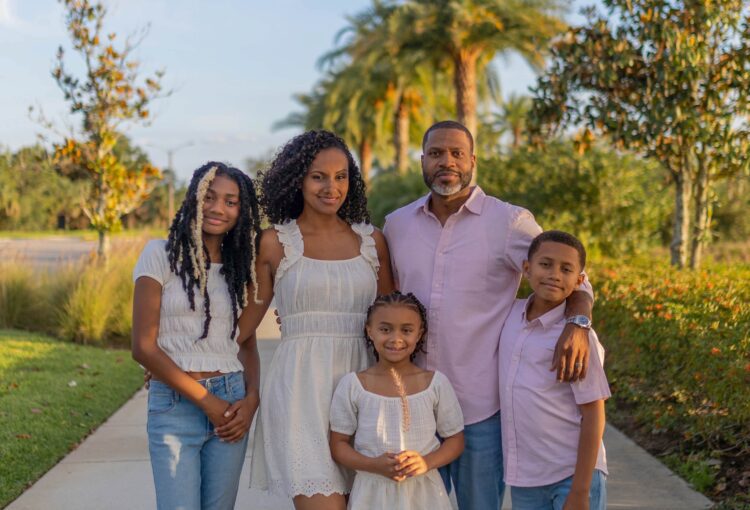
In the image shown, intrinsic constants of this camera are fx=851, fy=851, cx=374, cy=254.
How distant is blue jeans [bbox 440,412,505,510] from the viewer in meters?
3.25

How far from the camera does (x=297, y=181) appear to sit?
3.39m

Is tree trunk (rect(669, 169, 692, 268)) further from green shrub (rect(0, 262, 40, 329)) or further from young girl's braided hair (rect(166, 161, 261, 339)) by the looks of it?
green shrub (rect(0, 262, 40, 329))

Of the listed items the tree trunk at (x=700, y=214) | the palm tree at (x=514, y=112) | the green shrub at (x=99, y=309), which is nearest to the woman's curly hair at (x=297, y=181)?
the tree trunk at (x=700, y=214)

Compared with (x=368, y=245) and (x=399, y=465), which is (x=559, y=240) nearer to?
(x=368, y=245)

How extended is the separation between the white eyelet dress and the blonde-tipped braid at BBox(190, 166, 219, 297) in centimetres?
30

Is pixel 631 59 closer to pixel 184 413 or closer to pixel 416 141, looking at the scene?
pixel 184 413

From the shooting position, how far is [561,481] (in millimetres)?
2951

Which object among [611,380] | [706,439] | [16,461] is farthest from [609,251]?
[16,461]

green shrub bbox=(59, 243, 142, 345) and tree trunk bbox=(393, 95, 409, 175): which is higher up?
tree trunk bbox=(393, 95, 409, 175)

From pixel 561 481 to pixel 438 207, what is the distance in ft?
3.78

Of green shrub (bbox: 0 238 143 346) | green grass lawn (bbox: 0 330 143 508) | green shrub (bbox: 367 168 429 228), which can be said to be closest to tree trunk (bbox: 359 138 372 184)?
green shrub (bbox: 367 168 429 228)

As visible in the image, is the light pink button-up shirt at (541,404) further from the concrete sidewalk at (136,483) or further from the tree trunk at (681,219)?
the tree trunk at (681,219)

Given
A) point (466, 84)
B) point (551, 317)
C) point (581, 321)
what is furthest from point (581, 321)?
point (466, 84)

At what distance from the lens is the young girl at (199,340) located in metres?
3.07
